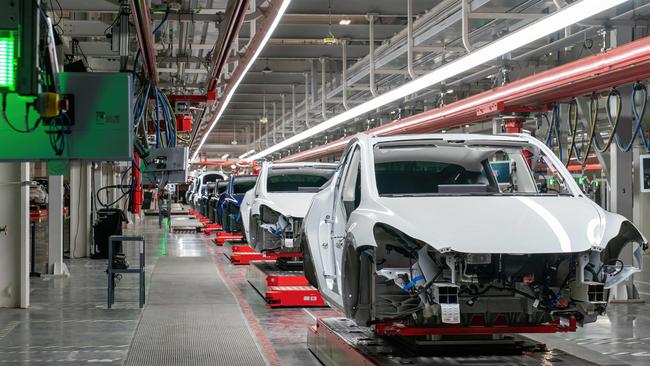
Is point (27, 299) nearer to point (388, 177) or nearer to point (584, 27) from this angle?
point (388, 177)

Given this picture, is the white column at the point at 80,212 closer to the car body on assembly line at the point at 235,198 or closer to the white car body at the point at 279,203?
the car body on assembly line at the point at 235,198

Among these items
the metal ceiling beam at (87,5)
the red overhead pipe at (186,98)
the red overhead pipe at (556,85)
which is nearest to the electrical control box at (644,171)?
the red overhead pipe at (556,85)

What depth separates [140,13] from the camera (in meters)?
8.55

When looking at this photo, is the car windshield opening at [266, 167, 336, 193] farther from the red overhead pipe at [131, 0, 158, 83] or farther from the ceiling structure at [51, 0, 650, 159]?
the red overhead pipe at [131, 0, 158, 83]

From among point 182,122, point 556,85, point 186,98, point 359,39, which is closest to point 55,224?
point 182,122

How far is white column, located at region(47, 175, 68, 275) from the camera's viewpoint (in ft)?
43.7

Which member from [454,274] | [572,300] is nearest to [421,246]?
[454,274]

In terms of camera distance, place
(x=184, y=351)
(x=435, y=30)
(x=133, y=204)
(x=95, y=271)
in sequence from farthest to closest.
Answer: (x=95, y=271), (x=435, y=30), (x=133, y=204), (x=184, y=351)

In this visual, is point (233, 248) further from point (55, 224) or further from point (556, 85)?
point (556, 85)

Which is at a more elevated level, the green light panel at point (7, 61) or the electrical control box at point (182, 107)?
the electrical control box at point (182, 107)

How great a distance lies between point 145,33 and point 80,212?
8251 millimetres

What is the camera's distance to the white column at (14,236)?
995 cm

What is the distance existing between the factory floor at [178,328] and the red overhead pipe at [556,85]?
250 centimetres

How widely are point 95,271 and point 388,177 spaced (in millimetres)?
9230
